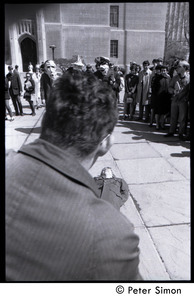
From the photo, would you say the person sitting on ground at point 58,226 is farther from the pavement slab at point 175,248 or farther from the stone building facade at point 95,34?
the stone building facade at point 95,34

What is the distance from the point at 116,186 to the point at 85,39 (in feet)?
92.5

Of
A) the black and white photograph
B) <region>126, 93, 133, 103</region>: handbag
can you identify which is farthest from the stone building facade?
the black and white photograph

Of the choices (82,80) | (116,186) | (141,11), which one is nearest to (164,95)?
(116,186)

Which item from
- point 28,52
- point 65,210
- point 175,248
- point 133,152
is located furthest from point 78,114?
point 28,52

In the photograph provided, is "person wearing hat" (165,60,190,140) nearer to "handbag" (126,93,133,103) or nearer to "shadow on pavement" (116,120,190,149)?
"shadow on pavement" (116,120,190,149)

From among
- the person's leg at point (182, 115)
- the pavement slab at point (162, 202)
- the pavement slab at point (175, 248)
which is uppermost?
the person's leg at point (182, 115)

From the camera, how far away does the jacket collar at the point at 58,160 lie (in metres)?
0.78

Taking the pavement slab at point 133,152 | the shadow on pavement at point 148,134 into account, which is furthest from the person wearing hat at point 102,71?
the pavement slab at point 133,152

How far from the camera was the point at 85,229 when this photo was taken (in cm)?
72

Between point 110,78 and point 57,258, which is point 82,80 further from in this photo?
point 110,78

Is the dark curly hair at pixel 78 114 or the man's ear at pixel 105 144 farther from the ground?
the dark curly hair at pixel 78 114

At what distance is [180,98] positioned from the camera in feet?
18.5

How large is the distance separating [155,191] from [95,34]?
2781 centimetres

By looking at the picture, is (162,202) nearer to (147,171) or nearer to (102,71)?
(147,171)
